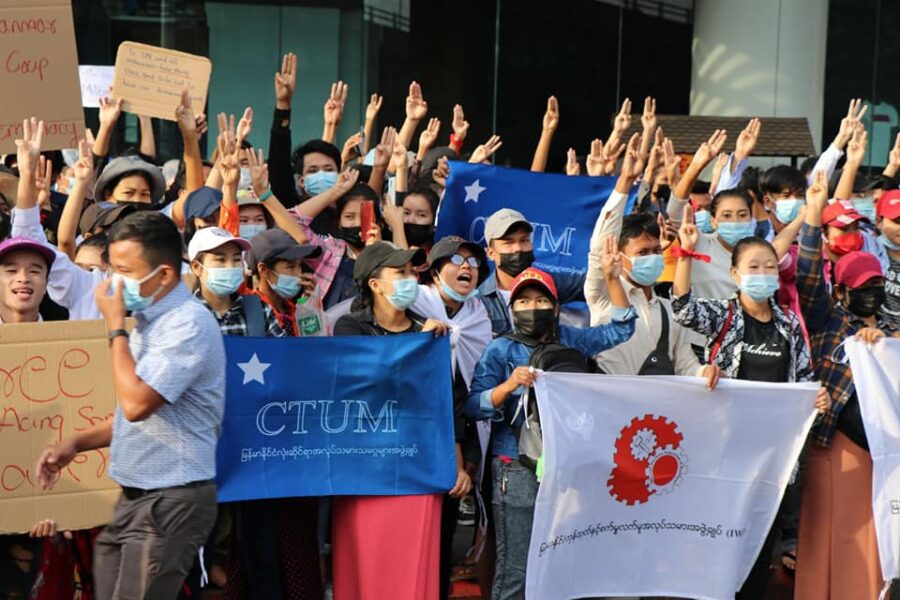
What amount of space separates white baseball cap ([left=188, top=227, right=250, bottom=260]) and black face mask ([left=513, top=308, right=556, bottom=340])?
1.25m

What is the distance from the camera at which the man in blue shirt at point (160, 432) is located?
5.45 meters

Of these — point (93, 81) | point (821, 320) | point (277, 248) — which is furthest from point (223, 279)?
point (93, 81)

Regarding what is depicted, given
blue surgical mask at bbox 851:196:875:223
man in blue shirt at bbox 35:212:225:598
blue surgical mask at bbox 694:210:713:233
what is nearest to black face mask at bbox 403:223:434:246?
blue surgical mask at bbox 694:210:713:233

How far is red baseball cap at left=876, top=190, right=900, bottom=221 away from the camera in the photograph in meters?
9.02

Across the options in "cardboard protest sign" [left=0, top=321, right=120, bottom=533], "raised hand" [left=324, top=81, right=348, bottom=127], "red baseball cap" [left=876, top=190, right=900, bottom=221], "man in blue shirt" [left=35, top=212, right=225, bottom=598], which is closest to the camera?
"man in blue shirt" [left=35, top=212, right=225, bottom=598]

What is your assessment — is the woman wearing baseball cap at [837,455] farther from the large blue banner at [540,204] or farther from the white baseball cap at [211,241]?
the white baseball cap at [211,241]

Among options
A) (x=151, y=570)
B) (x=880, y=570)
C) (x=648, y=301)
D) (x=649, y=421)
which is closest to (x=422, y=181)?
(x=648, y=301)

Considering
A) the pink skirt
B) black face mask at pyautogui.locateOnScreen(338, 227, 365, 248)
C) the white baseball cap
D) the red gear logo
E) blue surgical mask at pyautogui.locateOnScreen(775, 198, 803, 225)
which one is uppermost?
blue surgical mask at pyautogui.locateOnScreen(775, 198, 803, 225)

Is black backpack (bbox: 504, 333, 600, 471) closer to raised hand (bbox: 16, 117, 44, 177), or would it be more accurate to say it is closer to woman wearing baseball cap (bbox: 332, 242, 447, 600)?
woman wearing baseball cap (bbox: 332, 242, 447, 600)

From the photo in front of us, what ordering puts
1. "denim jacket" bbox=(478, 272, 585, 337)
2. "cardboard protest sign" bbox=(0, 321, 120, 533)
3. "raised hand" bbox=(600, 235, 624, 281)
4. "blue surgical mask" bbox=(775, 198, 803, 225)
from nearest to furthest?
"cardboard protest sign" bbox=(0, 321, 120, 533) < "raised hand" bbox=(600, 235, 624, 281) < "denim jacket" bbox=(478, 272, 585, 337) < "blue surgical mask" bbox=(775, 198, 803, 225)

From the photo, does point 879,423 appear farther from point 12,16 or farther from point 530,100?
point 530,100

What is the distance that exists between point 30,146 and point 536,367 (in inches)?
99.9

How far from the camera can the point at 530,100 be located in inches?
712

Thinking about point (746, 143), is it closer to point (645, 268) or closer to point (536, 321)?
point (645, 268)
